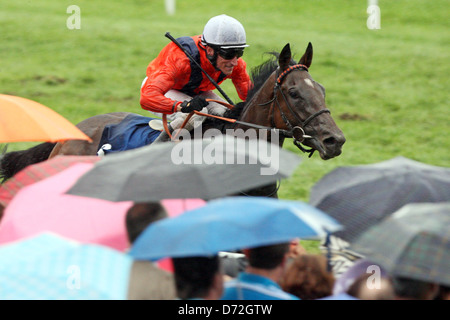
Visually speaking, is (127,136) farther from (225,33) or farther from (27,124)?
(27,124)

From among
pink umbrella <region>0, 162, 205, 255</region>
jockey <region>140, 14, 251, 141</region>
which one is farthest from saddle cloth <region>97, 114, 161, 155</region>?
pink umbrella <region>0, 162, 205, 255</region>

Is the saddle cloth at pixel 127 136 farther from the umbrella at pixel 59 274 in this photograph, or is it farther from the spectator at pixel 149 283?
the umbrella at pixel 59 274

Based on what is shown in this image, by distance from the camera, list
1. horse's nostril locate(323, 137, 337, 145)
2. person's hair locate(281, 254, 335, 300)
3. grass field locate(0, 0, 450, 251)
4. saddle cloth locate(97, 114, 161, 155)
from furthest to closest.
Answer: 1. grass field locate(0, 0, 450, 251)
2. saddle cloth locate(97, 114, 161, 155)
3. horse's nostril locate(323, 137, 337, 145)
4. person's hair locate(281, 254, 335, 300)

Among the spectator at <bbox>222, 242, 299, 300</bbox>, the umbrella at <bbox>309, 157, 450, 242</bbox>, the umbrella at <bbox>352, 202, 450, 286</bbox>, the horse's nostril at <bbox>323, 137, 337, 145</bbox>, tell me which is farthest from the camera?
the horse's nostril at <bbox>323, 137, 337, 145</bbox>

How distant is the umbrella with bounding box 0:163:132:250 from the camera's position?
125 inches

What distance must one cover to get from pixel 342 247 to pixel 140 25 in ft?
44.0

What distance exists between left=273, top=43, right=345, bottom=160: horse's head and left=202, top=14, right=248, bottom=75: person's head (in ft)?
1.51

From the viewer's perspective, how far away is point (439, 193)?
3.35 meters

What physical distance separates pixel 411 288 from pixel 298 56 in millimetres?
11468

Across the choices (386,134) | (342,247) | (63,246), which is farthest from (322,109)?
(386,134)

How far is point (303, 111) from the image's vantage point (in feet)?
16.2

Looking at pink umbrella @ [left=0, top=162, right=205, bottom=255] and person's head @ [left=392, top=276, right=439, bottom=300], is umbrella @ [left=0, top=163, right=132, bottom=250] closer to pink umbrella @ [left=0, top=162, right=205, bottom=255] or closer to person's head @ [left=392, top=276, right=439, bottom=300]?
pink umbrella @ [left=0, top=162, right=205, bottom=255]

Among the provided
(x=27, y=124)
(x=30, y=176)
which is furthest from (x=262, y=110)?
(x=30, y=176)

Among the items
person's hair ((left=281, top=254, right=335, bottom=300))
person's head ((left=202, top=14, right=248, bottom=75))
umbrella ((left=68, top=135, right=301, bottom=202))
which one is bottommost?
person's hair ((left=281, top=254, right=335, bottom=300))
